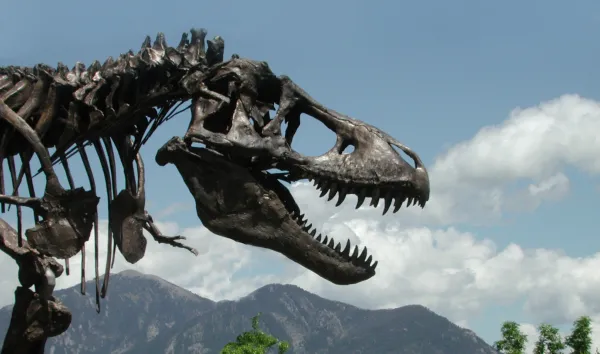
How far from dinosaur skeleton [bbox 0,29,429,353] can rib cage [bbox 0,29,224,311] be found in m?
0.01

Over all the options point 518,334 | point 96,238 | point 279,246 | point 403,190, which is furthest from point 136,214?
point 518,334

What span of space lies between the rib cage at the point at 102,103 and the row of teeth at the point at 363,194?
190 centimetres

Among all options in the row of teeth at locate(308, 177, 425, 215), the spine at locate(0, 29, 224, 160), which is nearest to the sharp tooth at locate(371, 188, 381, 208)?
the row of teeth at locate(308, 177, 425, 215)

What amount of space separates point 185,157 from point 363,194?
5.61 feet

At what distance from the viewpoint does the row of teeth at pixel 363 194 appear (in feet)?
20.7

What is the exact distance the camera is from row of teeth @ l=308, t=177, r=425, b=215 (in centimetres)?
632

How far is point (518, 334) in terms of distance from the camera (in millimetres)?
21938

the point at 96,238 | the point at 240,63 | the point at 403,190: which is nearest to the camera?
the point at 403,190

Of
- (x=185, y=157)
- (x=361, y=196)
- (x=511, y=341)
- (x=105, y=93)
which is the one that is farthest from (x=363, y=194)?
(x=511, y=341)

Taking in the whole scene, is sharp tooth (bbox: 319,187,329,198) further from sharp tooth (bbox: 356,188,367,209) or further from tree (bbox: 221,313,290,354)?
tree (bbox: 221,313,290,354)

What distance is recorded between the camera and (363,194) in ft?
21.0

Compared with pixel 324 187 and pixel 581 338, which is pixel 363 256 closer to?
pixel 324 187

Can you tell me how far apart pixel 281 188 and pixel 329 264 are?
929mm

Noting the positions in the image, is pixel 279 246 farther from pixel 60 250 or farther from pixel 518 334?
pixel 518 334
